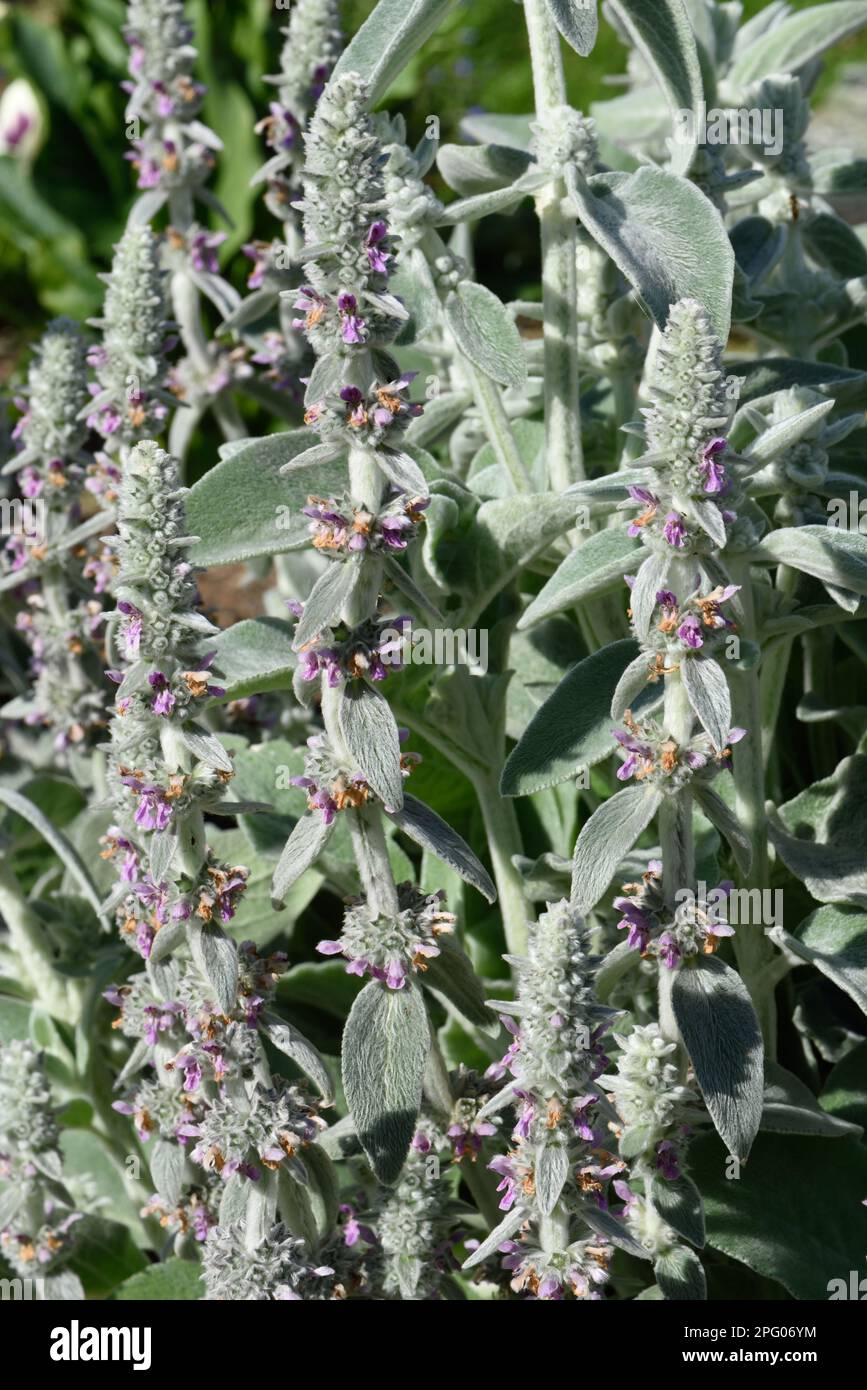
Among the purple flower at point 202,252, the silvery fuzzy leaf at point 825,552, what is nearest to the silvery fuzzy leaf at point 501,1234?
the silvery fuzzy leaf at point 825,552

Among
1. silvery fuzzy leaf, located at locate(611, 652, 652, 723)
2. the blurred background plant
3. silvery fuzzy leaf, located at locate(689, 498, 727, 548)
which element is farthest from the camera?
the blurred background plant

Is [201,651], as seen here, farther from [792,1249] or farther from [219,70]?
[219,70]

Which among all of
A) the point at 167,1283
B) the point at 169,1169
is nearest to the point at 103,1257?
the point at 167,1283

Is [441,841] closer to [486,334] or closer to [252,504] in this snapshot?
[252,504]

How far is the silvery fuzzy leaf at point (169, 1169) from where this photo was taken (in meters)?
1.90

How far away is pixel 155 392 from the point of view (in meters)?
2.30

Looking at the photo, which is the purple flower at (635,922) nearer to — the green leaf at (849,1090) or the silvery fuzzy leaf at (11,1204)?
the green leaf at (849,1090)

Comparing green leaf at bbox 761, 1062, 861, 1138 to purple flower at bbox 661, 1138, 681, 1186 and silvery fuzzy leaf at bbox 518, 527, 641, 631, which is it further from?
silvery fuzzy leaf at bbox 518, 527, 641, 631

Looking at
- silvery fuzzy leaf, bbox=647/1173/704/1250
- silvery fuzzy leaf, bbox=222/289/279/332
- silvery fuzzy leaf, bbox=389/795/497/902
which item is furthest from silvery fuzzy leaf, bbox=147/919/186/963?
silvery fuzzy leaf, bbox=222/289/279/332

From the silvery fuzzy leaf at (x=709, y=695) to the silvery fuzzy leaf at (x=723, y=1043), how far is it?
0.29 meters

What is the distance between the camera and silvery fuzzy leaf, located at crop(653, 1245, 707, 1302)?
1.75 meters

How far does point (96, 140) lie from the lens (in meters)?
6.21

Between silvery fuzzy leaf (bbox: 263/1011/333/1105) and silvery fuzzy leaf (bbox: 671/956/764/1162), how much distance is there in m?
0.37

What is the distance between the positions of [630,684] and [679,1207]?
0.58m
